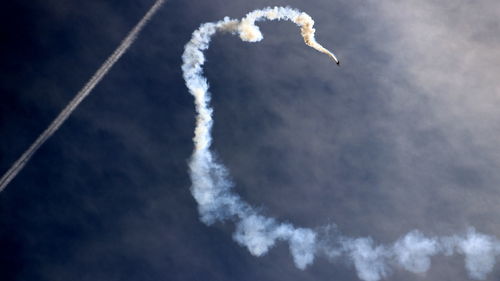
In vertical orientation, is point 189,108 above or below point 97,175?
above

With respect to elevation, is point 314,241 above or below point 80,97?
below

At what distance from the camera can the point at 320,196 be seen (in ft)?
71.0

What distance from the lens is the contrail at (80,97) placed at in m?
21.1

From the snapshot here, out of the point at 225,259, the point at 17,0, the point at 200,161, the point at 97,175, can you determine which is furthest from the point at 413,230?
the point at 17,0

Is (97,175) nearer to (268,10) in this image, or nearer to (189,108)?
(189,108)

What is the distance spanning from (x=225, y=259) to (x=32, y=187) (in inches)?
374

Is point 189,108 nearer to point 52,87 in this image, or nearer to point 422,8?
point 52,87

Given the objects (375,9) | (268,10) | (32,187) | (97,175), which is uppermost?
(375,9)

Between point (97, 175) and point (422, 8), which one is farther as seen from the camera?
point (422, 8)

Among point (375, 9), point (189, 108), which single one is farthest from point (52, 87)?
point (375, 9)

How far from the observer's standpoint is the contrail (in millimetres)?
21141

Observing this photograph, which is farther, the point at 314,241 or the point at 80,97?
the point at 80,97

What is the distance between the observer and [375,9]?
22594 mm

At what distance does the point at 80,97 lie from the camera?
21.6 m
